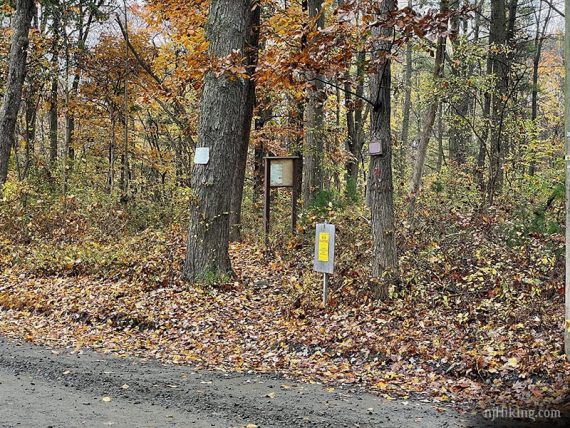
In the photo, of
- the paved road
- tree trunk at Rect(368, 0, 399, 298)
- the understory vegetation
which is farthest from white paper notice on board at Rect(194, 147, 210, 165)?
the paved road

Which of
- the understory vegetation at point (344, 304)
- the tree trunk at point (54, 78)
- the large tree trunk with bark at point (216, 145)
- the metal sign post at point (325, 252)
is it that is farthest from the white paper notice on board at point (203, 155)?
the tree trunk at point (54, 78)

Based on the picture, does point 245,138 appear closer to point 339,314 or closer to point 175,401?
point 339,314

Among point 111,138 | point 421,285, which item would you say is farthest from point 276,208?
point 421,285

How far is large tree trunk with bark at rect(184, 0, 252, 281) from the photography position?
10.6 meters

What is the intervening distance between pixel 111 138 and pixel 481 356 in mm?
19579

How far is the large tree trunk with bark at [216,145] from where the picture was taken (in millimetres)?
10562

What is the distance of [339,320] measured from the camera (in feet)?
28.2

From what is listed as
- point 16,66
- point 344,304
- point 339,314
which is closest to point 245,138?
point 344,304

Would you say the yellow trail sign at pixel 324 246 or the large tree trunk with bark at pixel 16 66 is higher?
the large tree trunk with bark at pixel 16 66

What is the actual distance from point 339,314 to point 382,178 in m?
2.28

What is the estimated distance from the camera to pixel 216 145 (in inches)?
417

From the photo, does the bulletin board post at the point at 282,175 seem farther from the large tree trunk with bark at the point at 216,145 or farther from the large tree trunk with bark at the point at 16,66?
the large tree trunk with bark at the point at 16,66

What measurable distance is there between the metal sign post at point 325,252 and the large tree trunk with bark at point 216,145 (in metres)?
2.19

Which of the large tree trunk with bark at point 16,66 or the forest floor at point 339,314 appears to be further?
the large tree trunk with bark at point 16,66
